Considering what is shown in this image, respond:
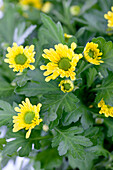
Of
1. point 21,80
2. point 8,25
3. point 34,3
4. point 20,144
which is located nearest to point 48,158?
point 20,144

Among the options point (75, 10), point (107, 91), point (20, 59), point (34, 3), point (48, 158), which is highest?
point (34, 3)

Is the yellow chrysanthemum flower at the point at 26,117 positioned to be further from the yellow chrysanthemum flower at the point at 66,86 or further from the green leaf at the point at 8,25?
the green leaf at the point at 8,25

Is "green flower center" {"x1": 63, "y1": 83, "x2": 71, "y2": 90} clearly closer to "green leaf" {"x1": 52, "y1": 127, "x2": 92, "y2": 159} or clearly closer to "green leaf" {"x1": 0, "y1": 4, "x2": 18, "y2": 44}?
"green leaf" {"x1": 52, "y1": 127, "x2": 92, "y2": 159}

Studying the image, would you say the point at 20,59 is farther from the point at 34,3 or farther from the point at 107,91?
the point at 34,3

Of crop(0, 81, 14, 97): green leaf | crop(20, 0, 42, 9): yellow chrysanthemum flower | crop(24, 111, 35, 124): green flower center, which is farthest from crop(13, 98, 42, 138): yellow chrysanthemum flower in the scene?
crop(20, 0, 42, 9): yellow chrysanthemum flower

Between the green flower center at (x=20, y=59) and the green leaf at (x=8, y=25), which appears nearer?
the green flower center at (x=20, y=59)

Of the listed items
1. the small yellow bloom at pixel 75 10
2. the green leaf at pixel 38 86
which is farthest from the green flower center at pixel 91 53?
the small yellow bloom at pixel 75 10

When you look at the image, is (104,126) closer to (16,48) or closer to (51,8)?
(16,48)
